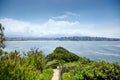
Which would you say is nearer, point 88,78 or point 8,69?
point 88,78

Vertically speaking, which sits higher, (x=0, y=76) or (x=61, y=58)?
(x=0, y=76)

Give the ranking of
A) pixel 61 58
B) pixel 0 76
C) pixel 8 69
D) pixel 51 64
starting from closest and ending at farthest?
pixel 0 76, pixel 8 69, pixel 51 64, pixel 61 58

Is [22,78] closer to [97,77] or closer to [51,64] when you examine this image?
[97,77]

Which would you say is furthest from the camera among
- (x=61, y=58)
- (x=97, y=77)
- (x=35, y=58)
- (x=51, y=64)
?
(x=61, y=58)

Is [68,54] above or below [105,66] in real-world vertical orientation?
below

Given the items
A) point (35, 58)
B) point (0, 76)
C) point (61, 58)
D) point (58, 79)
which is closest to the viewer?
point (0, 76)

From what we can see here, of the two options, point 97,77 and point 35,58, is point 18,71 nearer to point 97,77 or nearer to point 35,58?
point 97,77

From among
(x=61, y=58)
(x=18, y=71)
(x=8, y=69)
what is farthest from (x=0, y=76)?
(x=61, y=58)

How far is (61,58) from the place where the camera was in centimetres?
5628

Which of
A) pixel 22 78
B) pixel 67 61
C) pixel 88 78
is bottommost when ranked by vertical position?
pixel 67 61

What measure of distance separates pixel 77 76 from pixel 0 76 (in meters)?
6.77

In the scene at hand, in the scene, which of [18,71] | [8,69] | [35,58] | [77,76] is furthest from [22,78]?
[35,58]

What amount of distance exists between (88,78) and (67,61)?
45827 millimetres

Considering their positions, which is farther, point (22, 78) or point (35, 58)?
point (35, 58)
